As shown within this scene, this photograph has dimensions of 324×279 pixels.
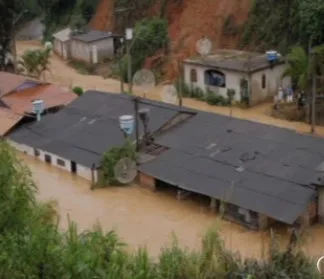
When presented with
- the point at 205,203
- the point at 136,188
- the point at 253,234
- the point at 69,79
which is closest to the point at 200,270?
the point at 253,234

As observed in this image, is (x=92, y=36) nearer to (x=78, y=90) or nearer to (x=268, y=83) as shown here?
(x=78, y=90)

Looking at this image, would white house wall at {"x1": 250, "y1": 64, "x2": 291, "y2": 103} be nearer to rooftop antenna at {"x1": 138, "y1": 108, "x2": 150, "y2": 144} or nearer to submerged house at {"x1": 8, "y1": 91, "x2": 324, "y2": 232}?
submerged house at {"x1": 8, "y1": 91, "x2": 324, "y2": 232}

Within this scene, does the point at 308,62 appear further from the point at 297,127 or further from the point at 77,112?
the point at 77,112

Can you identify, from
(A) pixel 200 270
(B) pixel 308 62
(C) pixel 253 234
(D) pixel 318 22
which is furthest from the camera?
(D) pixel 318 22

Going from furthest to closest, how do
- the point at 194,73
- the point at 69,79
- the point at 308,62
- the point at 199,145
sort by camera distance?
the point at 69,79, the point at 194,73, the point at 308,62, the point at 199,145

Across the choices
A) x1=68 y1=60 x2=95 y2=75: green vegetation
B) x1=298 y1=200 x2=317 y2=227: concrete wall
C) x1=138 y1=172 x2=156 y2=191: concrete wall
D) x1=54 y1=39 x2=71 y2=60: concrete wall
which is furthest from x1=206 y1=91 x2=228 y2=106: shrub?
x1=54 y1=39 x2=71 y2=60: concrete wall

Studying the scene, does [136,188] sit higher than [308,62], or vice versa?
[308,62]
